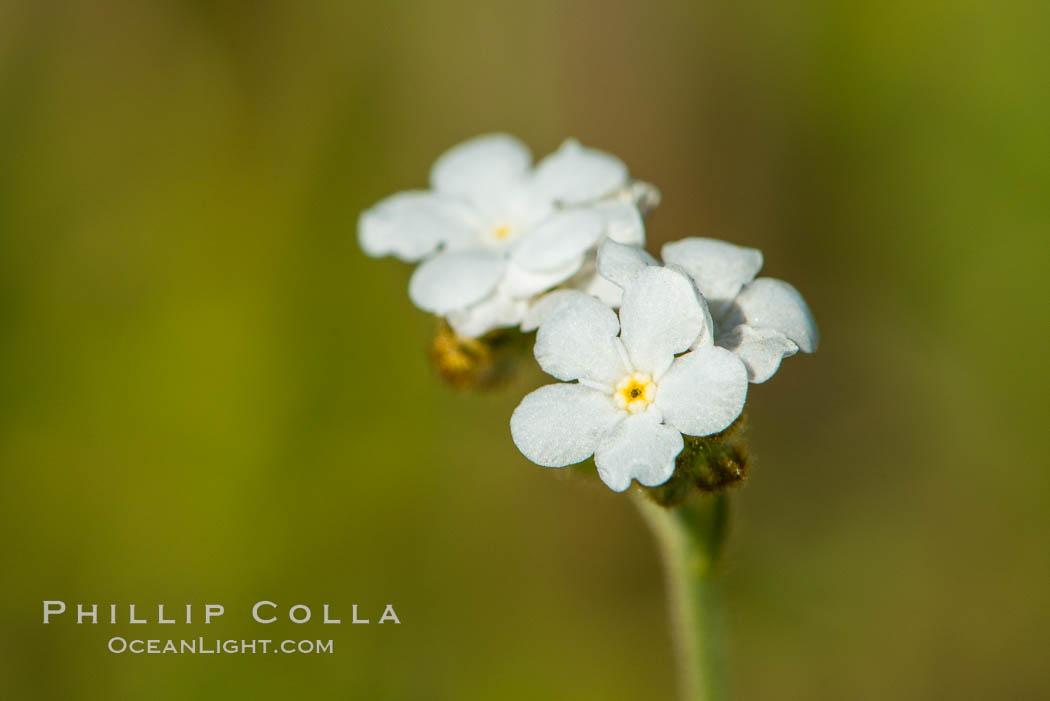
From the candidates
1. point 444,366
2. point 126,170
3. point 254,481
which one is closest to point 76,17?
point 126,170

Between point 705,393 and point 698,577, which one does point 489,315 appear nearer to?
point 705,393

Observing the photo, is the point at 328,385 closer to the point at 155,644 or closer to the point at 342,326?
the point at 342,326

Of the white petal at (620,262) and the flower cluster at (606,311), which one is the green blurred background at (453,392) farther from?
the white petal at (620,262)

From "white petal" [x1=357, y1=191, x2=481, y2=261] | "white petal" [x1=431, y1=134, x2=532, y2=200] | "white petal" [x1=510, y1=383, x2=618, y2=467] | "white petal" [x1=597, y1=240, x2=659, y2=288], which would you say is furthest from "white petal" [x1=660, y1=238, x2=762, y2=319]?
"white petal" [x1=431, y1=134, x2=532, y2=200]

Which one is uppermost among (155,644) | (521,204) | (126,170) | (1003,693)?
(126,170)

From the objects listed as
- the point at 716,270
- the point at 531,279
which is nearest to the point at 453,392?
the point at 531,279

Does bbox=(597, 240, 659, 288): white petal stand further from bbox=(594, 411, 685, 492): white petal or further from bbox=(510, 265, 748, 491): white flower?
bbox=(594, 411, 685, 492): white petal
